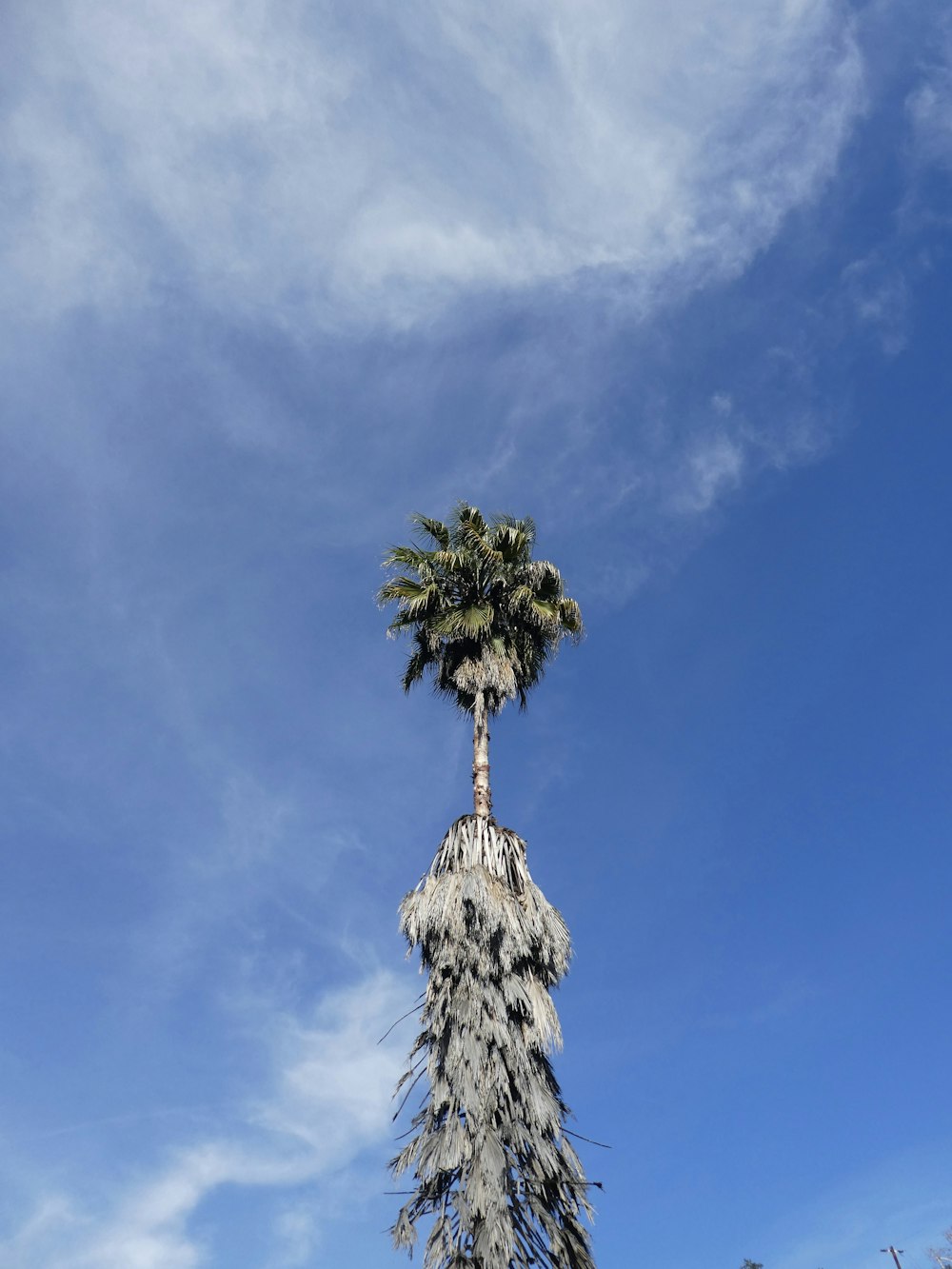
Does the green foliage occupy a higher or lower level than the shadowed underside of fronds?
higher

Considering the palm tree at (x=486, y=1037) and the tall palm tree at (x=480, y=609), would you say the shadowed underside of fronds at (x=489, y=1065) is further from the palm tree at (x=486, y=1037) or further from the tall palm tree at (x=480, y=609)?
the tall palm tree at (x=480, y=609)

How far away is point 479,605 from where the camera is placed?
73.9ft

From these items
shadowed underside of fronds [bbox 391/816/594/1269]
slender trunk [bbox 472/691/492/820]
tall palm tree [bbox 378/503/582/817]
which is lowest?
shadowed underside of fronds [bbox 391/816/594/1269]

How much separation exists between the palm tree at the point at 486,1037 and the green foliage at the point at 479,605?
92 millimetres

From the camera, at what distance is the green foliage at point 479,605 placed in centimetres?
2203

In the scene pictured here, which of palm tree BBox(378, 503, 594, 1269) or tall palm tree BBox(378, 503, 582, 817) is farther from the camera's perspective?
tall palm tree BBox(378, 503, 582, 817)

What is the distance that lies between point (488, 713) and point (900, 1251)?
4010 centimetres

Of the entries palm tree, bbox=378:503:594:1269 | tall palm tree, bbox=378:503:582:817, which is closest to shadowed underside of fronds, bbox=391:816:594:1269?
palm tree, bbox=378:503:594:1269

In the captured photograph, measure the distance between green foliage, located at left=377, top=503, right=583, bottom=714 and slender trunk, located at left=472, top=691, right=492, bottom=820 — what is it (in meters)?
0.47

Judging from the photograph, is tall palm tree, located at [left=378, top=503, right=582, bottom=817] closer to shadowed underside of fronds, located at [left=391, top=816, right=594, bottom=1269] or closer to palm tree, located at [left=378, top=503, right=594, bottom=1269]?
palm tree, located at [left=378, top=503, right=594, bottom=1269]

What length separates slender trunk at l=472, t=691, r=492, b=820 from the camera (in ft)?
64.5

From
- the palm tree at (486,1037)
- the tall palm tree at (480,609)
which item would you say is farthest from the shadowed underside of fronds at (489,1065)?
the tall palm tree at (480,609)

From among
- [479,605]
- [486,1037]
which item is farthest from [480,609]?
[486,1037]

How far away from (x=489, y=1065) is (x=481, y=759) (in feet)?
20.8
